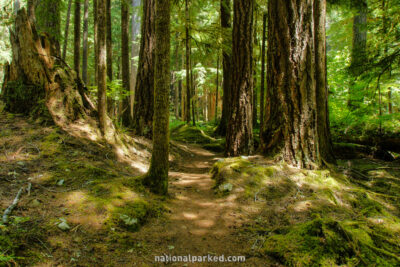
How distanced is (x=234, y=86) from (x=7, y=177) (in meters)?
5.36

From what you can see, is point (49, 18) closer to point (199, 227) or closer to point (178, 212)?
point (178, 212)

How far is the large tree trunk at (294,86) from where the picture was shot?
15.5 ft

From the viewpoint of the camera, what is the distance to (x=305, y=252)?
8.10 feet

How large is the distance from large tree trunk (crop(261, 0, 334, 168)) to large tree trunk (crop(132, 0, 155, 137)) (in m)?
3.82

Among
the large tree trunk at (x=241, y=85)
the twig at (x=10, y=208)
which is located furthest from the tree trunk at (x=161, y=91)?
the large tree trunk at (x=241, y=85)

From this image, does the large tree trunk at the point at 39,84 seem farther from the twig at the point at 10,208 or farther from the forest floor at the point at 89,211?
the twig at the point at 10,208

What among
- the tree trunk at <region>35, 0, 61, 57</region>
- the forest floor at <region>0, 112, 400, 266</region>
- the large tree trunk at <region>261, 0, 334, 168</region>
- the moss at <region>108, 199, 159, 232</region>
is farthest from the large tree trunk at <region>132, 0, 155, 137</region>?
the moss at <region>108, 199, 159, 232</region>

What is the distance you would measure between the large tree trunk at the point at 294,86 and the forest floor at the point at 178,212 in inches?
19.3

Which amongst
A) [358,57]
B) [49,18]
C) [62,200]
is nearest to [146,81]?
[49,18]

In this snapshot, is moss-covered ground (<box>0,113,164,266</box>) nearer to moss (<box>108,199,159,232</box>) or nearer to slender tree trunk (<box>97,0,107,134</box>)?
moss (<box>108,199,159,232</box>)

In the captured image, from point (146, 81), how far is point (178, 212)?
4.99 m

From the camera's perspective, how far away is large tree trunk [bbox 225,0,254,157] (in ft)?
21.3

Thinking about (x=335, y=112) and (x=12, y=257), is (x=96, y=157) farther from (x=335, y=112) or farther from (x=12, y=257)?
(x=335, y=112)

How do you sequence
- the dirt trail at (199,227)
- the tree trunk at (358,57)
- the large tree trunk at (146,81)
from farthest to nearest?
the large tree trunk at (146,81)
the tree trunk at (358,57)
the dirt trail at (199,227)
